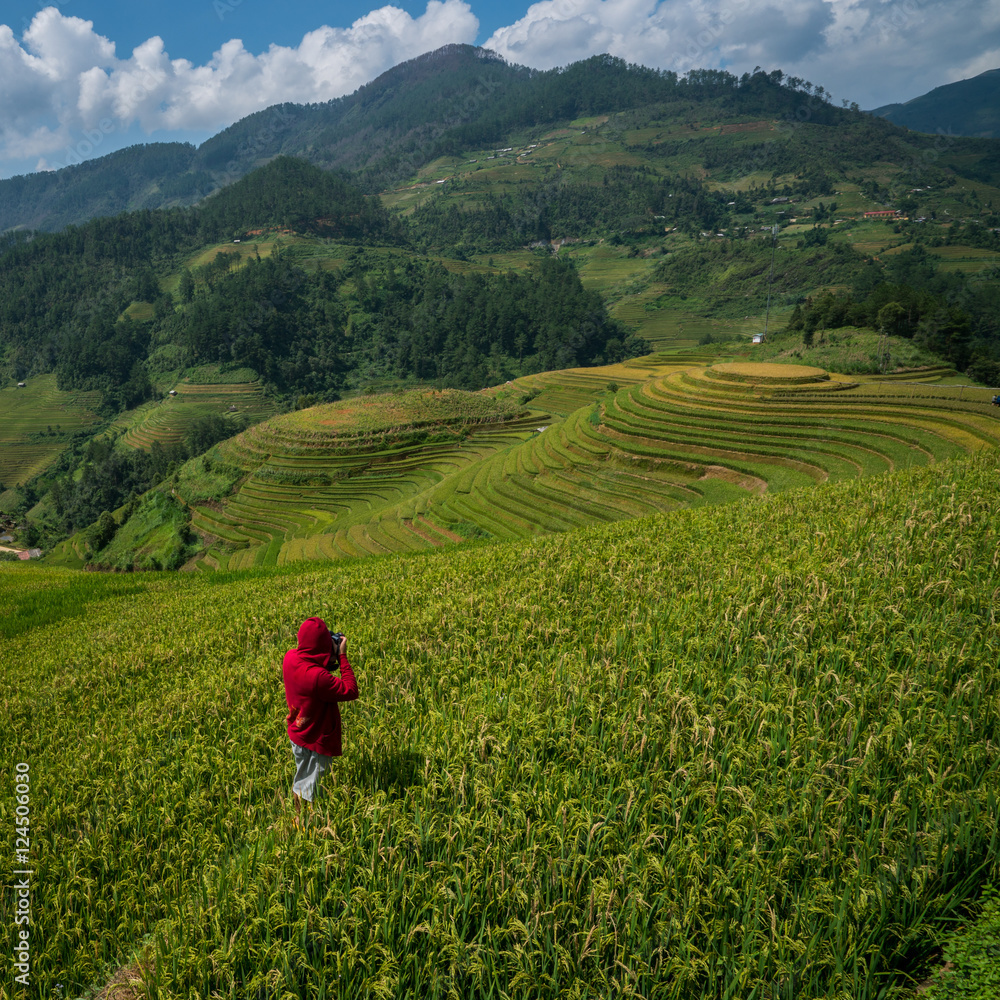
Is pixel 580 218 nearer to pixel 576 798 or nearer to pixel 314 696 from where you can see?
pixel 314 696

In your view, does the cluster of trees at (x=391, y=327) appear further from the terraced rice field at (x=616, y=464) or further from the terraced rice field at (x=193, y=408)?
the terraced rice field at (x=616, y=464)

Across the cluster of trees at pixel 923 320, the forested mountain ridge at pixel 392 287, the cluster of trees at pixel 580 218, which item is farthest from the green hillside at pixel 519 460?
the cluster of trees at pixel 580 218

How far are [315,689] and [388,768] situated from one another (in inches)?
38.9

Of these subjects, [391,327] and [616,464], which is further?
[391,327]

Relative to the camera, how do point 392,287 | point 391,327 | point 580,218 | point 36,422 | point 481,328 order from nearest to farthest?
1. point 36,422
2. point 481,328
3. point 391,327
4. point 392,287
5. point 580,218

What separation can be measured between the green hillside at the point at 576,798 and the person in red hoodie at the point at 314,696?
0.25 meters

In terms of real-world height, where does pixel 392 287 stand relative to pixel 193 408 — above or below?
above

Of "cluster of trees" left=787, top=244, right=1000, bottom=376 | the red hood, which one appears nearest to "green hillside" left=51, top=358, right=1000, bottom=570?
"cluster of trees" left=787, top=244, right=1000, bottom=376

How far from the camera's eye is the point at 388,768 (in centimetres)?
453

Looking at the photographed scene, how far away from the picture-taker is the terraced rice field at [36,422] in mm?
107250

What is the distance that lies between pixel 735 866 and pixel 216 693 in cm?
563

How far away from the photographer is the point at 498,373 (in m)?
121

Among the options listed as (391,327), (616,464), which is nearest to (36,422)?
(391,327)

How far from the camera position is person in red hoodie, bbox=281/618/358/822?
13.4ft
